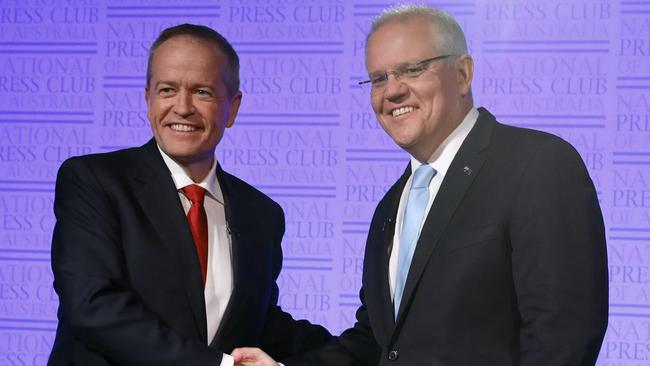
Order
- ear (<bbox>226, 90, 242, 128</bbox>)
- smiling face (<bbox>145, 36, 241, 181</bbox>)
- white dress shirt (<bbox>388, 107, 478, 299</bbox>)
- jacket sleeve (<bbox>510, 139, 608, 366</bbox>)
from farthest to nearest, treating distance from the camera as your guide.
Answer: ear (<bbox>226, 90, 242, 128</bbox>), smiling face (<bbox>145, 36, 241, 181</bbox>), white dress shirt (<bbox>388, 107, 478, 299</bbox>), jacket sleeve (<bbox>510, 139, 608, 366</bbox>)

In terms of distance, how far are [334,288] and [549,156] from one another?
1625 mm

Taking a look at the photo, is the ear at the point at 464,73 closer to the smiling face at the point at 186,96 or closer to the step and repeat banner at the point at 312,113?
the smiling face at the point at 186,96

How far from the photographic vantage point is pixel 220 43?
308 centimetres

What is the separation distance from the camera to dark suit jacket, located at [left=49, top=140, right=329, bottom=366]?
110 inches

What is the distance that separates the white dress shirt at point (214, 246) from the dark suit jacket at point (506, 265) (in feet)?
1.75

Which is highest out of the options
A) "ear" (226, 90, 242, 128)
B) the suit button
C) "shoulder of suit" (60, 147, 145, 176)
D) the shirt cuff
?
"ear" (226, 90, 242, 128)

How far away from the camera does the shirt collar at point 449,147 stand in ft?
9.09

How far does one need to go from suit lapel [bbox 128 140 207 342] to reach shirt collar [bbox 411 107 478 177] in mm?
739

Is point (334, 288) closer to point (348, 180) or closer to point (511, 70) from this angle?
point (348, 180)

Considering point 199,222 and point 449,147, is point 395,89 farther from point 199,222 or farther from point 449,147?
point 199,222

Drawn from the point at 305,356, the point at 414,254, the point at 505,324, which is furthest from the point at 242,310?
the point at 505,324

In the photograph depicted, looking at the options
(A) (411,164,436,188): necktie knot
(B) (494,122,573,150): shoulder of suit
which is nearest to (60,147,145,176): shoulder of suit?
(A) (411,164,436,188): necktie knot

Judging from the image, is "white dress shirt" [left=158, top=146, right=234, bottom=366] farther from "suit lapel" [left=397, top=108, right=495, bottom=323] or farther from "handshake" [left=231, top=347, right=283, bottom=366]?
"suit lapel" [left=397, top=108, right=495, bottom=323]

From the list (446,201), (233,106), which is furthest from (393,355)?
(233,106)
